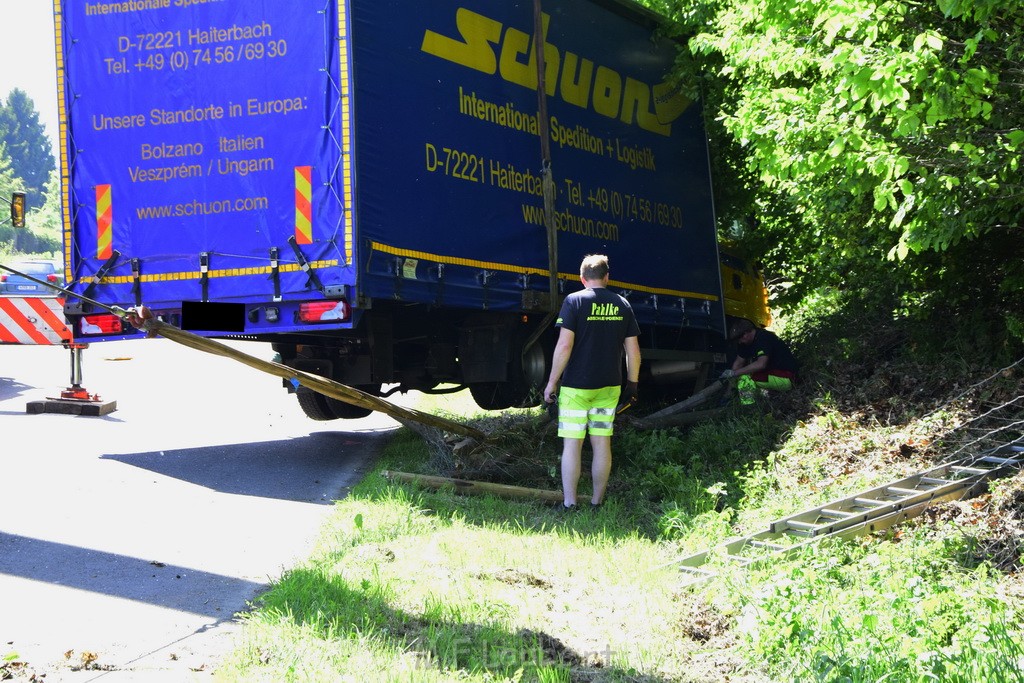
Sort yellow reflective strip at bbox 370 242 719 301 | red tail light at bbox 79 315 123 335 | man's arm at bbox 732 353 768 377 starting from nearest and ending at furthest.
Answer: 1. yellow reflective strip at bbox 370 242 719 301
2. red tail light at bbox 79 315 123 335
3. man's arm at bbox 732 353 768 377

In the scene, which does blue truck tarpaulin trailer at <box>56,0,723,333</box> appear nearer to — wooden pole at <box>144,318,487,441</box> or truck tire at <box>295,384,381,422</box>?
wooden pole at <box>144,318,487,441</box>

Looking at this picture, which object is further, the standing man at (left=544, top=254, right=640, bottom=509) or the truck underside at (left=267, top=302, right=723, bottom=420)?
the truck underside at (left=267, top=302, right=723, bottom=420)

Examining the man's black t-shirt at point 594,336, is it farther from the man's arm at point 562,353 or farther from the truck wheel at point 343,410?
the truck wheel at point 343,410

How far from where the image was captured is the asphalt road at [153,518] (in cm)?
446

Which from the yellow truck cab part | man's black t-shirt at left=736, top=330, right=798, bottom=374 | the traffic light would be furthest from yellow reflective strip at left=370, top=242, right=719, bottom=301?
the traffic light

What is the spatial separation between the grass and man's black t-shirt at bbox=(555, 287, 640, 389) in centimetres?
→ 88

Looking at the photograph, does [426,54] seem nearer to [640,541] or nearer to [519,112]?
[519,112]

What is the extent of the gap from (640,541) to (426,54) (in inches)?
174

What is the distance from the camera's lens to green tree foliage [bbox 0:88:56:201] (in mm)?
118188

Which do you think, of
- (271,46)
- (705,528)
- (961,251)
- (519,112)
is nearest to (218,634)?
(705,528)

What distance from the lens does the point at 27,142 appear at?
401ft

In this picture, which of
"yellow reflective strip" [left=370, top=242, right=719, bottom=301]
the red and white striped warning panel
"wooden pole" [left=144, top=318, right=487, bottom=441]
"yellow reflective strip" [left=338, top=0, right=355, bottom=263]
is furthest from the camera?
the red and white striped warning panel

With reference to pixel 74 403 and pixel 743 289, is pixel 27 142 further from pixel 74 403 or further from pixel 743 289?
pixel 743 289

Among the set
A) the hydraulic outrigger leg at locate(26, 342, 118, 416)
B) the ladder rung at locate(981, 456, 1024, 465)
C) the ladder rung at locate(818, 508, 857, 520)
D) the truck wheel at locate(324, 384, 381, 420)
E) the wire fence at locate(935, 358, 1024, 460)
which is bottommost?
the ladder rung at locate(818, 508, 857, 520)
